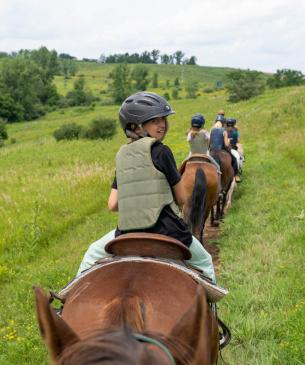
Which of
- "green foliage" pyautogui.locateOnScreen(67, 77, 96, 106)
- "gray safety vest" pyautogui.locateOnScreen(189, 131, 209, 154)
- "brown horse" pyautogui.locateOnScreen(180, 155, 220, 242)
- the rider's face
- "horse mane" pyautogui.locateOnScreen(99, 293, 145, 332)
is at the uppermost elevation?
the rider's face

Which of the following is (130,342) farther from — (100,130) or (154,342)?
(100,130)

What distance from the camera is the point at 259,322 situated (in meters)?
4.99

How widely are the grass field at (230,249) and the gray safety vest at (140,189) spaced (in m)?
2.04

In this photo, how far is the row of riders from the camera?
5.46 ft

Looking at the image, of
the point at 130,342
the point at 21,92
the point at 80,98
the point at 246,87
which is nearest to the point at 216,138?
the point at 130,342

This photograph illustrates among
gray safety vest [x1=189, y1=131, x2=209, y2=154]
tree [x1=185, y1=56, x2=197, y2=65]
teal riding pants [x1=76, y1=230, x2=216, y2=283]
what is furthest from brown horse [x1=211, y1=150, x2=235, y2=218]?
tree [x1=185, y1=56, x2=197, y2=65]

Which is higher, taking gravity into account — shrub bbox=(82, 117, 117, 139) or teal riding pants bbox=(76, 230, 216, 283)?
teal riding pants bbox=(76, 230, 216, 283)

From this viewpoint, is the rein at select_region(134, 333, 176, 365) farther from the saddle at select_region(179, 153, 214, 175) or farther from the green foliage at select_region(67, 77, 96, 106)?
the green foliage at select_region(67, 77, 96, 106)

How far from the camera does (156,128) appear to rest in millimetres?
3980

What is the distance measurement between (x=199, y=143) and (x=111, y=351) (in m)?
6.94

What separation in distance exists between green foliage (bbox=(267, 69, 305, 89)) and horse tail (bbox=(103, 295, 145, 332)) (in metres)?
60.7

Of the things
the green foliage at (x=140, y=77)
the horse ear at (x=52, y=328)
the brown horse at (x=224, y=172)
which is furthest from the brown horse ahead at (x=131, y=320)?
the green foliage at (x=140, y=77)

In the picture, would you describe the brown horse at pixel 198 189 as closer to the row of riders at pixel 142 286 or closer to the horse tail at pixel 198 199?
the horse tail at pixel 198 199

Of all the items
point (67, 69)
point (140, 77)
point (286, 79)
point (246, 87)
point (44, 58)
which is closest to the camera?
point (246, 87)
